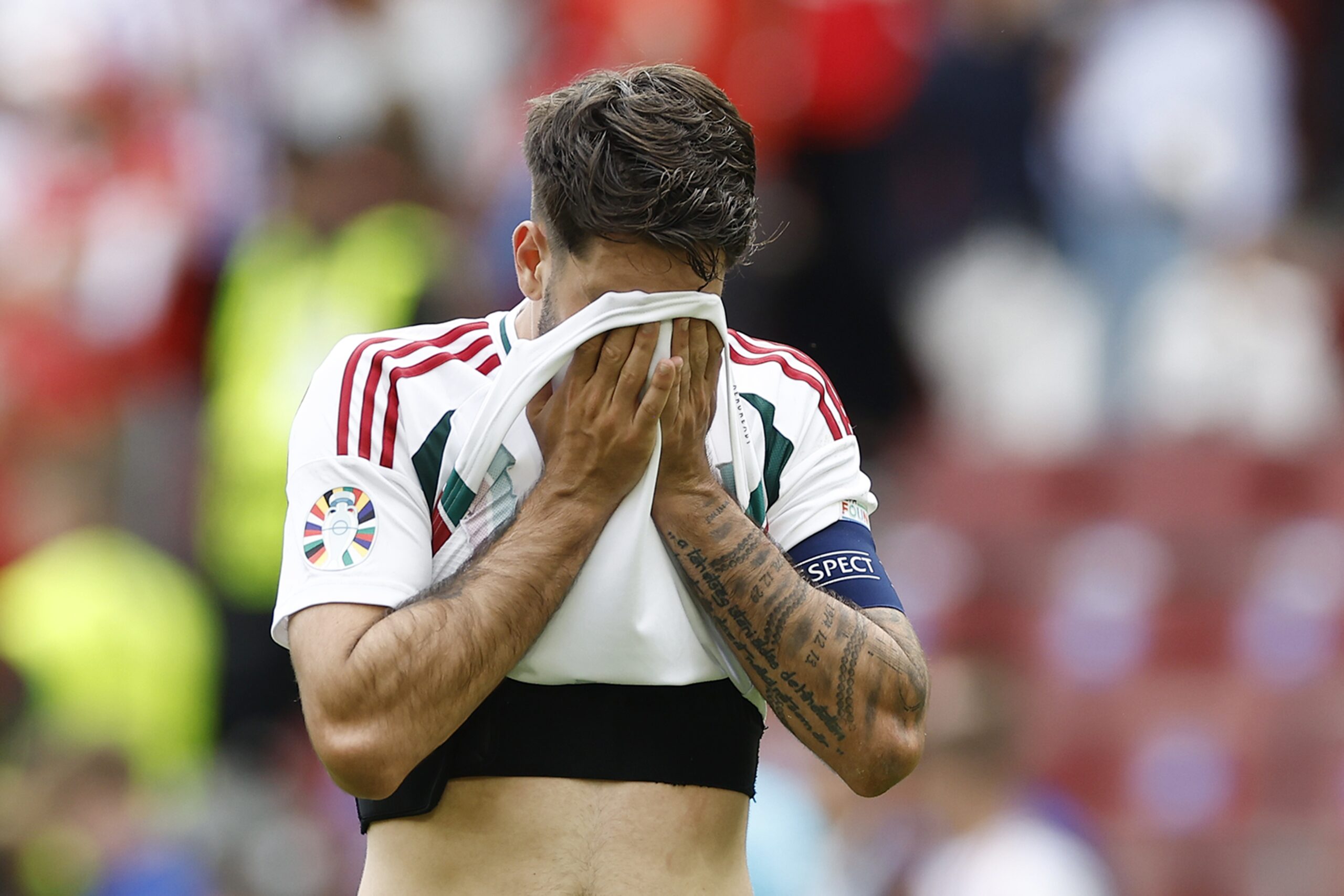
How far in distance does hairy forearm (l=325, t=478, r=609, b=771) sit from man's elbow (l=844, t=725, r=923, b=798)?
1.54ft

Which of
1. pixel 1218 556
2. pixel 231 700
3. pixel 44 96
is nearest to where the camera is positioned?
pixel 231 700

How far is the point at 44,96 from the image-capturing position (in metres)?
8.55

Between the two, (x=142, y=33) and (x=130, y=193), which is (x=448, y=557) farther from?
(x=142, y=33)

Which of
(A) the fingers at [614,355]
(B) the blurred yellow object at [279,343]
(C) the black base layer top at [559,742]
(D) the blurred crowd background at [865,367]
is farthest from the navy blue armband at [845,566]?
(B) the blurred yellow object at [279,343]

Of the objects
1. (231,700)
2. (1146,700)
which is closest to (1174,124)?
(1146,700)

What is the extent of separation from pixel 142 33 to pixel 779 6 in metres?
2.96

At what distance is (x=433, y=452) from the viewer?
2.57 m

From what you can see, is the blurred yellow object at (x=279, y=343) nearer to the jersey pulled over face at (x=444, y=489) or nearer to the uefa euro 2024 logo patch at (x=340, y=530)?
the jersey pulled over face at (x=444, y=489)

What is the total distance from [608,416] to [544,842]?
22.3 inches

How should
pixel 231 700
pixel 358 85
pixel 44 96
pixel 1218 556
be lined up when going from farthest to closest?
1. pixel 44 96
2. pixel 358 85
3. pixel 1218 556
4. pixel 231 700

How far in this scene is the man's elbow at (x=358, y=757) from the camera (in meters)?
2.36

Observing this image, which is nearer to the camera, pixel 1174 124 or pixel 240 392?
pixel 240 392

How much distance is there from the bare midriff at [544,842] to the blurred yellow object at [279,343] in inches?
152

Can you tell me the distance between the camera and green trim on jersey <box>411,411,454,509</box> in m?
2.57
